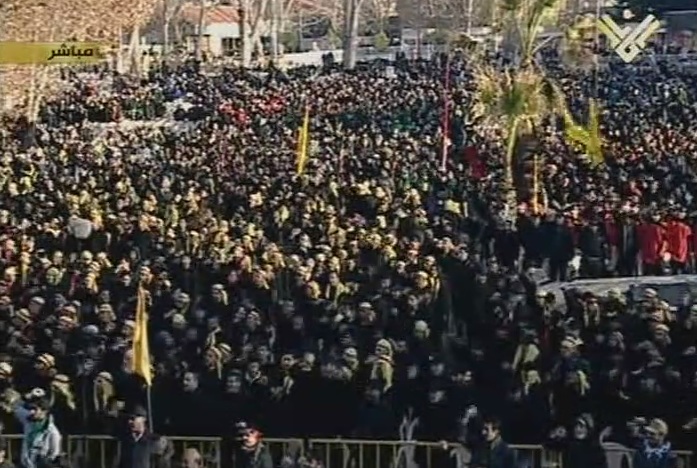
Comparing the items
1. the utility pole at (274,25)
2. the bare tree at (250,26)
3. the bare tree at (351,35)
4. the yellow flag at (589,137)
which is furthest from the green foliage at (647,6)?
the yellow flag at (589,137)

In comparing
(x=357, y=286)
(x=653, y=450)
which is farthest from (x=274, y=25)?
(x=653, y=450)

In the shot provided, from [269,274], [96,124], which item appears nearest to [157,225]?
[269,274]

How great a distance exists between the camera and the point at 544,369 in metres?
13.3

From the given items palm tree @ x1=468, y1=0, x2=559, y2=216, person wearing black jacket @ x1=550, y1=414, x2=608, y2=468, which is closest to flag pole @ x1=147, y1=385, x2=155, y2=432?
person wearing black jacket @ x1=550, y1=414, x2=608, y2=468

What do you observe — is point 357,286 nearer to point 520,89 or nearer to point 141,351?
point 141,351

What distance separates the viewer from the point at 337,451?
42.6 feet

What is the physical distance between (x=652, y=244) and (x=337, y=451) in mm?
7278

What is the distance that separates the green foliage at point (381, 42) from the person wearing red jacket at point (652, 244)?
202ft

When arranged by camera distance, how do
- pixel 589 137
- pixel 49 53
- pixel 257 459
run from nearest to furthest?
1. pixel 257 459
2. pixel 49 53
3. pixel 589 137

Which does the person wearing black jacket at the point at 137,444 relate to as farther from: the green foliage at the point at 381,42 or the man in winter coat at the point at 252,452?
the green foliage at the point at 381,42

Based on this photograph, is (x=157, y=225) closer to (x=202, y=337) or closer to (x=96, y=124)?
(x=202, y=337)

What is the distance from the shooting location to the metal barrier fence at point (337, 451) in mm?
12562

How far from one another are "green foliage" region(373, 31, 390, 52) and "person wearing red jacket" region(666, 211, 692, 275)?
6174 cm

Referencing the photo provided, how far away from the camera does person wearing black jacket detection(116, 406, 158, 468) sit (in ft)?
39.3
